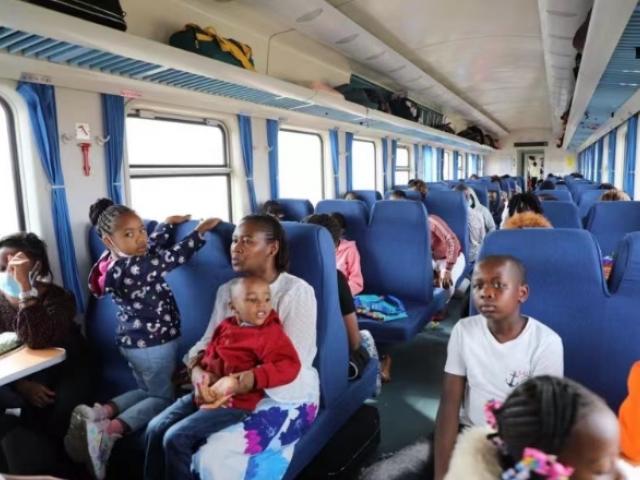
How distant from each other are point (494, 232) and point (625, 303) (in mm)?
579

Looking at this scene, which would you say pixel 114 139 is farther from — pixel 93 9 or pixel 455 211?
pixel 455 211

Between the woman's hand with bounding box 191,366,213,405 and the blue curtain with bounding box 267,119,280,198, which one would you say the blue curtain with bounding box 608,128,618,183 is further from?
the woman's hand with bounding box 191,366,213,405

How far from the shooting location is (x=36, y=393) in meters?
2.53

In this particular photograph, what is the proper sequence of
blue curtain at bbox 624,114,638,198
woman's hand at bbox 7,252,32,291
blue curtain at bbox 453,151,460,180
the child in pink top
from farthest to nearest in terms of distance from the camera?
blue curtain at bbox 453,151,460,180
blue curtain at bbox 624,114,638,198
the child in pink top
woman's hand at bbox 7,252,32,291

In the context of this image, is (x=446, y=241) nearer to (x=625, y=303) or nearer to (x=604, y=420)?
(x=625, y=303)

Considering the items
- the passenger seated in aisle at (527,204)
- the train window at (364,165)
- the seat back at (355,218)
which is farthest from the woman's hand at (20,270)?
the train window at (364,165)

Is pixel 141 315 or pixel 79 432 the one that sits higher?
pixel 141 315

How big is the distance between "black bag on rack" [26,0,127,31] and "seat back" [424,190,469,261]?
3.50 m

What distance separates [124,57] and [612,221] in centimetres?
414

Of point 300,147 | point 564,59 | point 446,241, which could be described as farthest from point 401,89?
point 446,241

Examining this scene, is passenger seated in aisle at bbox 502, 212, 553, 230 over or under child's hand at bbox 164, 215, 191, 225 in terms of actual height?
under

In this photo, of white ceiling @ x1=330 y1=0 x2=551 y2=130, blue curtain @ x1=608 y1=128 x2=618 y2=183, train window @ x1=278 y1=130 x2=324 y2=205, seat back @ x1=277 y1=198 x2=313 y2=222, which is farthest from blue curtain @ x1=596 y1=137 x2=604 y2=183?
seat back @ x1=277 y1=198 x2=313 y2=222

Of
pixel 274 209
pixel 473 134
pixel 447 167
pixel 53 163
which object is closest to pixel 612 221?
pixel 274 209

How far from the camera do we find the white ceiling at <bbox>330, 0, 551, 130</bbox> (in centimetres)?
516
